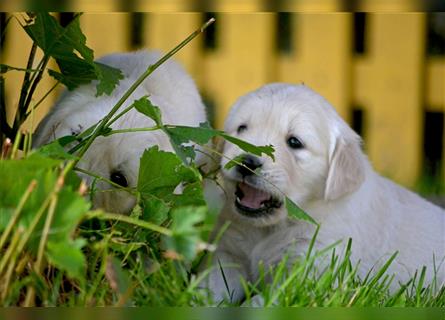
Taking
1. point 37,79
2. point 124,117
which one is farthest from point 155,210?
point 37,79

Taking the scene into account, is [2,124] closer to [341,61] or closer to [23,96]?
[23,96]

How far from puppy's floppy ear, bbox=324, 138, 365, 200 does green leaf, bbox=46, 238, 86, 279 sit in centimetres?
153

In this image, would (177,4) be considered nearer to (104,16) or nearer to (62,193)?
(62,193)

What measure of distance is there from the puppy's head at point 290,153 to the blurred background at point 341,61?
226 cm

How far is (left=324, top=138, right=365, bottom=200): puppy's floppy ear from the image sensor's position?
320 cm

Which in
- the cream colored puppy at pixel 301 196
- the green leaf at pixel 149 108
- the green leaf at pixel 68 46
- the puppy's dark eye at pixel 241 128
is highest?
the green leaf at pixel 68 46

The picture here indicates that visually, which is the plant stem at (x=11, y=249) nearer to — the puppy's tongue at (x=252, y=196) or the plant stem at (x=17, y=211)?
the plant stem at (x=17, y=211)

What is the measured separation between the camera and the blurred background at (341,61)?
18.7 ft

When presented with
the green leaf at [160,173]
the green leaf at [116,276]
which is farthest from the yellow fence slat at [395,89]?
the green leaf at [116,276]

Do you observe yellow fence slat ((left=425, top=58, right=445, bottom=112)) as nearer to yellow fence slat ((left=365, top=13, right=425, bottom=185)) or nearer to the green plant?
yellow fence slat ((left=365, top=13, right=425, bottom=185))

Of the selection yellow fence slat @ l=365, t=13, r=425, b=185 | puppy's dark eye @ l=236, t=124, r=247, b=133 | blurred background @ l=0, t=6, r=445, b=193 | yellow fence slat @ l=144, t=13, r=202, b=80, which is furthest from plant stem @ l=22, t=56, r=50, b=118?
yellow fence slat @ l=365, t=13, r=425, b=185

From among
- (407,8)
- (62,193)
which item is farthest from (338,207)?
(62,193)

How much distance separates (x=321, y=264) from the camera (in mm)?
3045

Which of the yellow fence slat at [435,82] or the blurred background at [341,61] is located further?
the yellow fence slat at [435,82]
